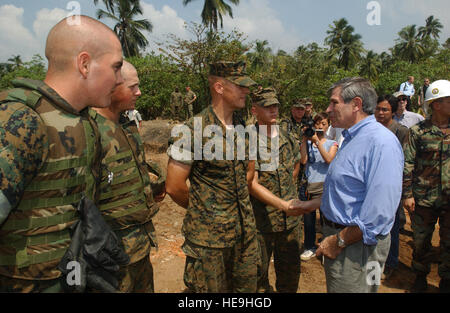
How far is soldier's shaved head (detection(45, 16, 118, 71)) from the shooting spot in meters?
1.36

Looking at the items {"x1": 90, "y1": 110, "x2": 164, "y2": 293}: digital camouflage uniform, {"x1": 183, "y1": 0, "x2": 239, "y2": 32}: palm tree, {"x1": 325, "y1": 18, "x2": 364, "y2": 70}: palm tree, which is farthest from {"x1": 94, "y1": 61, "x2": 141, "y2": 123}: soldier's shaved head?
{"x1": 325, "y1": 18, "x2": 364, "y2": 70}: palm tree

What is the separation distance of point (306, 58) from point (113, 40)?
2251cm

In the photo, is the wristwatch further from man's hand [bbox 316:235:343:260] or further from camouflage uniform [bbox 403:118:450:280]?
camouflage uniform [bbox 403:118:450:280]

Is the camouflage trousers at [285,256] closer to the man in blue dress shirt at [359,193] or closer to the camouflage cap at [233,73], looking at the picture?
the man in blue dress shirt at [359,193]

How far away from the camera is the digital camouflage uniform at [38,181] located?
1163 mm

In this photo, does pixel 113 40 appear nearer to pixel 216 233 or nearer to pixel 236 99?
pixel 236 99

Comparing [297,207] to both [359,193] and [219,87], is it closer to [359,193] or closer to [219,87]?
[359,193]

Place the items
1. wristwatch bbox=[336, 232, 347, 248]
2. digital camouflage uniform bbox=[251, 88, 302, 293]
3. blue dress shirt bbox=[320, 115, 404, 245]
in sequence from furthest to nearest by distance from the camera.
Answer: digital camouflage uniform bbox=[251, 88, 302, 293] → wristwatch bbox=[336, 232, 347, 248] → blue dress shirt bbox=[320, 115, 404, 245]

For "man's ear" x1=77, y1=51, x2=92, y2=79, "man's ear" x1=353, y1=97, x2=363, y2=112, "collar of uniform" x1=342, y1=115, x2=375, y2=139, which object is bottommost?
"collar of uniform" x1=342, y1=115, x2=375, y2=139

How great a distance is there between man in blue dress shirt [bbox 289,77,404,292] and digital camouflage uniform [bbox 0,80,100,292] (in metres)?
1.70

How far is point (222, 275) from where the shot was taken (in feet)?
7.76

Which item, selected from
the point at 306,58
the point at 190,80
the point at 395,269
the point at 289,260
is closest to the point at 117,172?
the point at 289,260

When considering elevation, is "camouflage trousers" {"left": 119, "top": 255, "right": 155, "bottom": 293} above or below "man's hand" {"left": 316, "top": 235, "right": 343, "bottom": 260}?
below

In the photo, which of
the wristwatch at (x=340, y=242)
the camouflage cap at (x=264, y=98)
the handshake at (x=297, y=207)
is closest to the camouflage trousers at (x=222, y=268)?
the handshake at (x=297, y=207)
